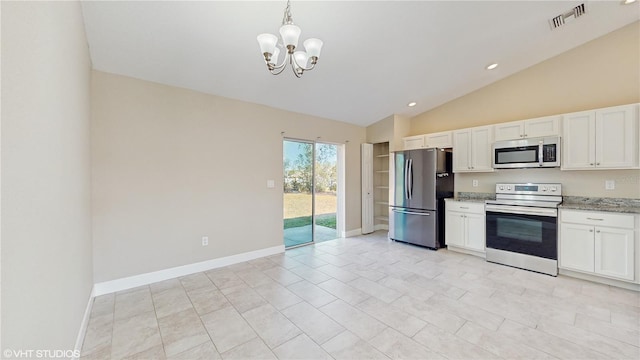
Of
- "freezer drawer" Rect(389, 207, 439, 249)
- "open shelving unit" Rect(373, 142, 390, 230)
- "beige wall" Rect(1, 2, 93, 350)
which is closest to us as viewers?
"beige wall" Rect(1, 2, 93, 350)

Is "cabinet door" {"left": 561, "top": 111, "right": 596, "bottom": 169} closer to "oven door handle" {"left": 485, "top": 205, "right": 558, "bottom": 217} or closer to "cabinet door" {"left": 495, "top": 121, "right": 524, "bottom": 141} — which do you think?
"cabinet door" {"left": 495, "top": 121, "right": 524, "bottom": 141}

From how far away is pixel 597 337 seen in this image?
6.88 feet

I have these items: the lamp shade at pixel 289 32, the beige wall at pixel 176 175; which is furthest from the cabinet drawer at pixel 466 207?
the lamp shade at pixel 289 32

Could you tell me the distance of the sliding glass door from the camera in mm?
4738

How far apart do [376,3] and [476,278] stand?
3527mm

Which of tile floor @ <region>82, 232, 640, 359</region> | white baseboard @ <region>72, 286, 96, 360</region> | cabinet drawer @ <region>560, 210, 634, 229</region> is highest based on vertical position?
cabinet drawer @ <region>560, 210, 634, 229</region>

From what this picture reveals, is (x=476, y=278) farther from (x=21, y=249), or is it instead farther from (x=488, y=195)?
(x=21, y=249)

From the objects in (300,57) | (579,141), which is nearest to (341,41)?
(300,57)

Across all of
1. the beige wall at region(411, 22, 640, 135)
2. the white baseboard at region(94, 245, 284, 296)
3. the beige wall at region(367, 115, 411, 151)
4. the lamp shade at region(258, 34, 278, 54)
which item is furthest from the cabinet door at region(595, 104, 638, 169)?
the white baseboard at region(94, 245, 284, 296)

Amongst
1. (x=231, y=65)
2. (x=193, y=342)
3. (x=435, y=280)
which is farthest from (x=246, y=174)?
(x=435, y=280)

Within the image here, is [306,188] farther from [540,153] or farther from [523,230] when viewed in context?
[540,153]

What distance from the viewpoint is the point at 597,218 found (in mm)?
3104

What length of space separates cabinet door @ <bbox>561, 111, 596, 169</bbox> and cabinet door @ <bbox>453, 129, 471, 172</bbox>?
4.03 ft

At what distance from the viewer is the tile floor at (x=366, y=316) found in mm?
1970
